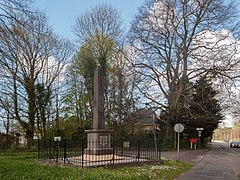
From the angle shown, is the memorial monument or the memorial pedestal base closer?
the memorial pedestal base

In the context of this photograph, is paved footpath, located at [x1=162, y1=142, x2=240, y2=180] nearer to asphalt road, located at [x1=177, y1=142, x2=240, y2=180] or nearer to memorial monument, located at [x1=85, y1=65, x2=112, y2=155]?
asphalt road, located at [x1=177, y1=142, x2=240, y2=180]

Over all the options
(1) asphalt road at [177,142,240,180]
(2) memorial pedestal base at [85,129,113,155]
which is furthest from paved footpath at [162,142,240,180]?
(2) memorial pedestal base at [85,129,113,155]

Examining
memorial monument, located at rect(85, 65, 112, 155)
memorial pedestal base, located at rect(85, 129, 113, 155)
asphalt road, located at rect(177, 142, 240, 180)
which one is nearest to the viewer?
asphalt road, located at rect(177, 142, 240, 180)

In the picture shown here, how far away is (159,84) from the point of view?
30.2 meters

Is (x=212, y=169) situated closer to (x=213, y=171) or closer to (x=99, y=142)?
(x=213, y=171)

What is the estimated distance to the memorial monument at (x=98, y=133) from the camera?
14000 millimetres

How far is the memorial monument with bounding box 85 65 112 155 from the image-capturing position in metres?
14.0

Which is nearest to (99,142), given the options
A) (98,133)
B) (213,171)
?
(98,133)

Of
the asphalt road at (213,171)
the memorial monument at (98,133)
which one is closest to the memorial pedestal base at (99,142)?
the memorial monument at (98,133)

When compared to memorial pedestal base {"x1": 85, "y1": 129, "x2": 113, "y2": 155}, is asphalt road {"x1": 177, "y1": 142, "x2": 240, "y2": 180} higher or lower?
lower

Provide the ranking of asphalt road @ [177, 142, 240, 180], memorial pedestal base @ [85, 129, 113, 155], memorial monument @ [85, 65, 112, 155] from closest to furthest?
asphalt road @ [177, 142, 240, 180] < memorial pedestal base @ [85, 129, 113, 155] < memorial monument @ [85, 65, 112, 155]

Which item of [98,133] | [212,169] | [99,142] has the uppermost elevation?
[98,133]

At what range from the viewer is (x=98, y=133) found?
14164 millimetres

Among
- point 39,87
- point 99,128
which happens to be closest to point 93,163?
point 99,128
